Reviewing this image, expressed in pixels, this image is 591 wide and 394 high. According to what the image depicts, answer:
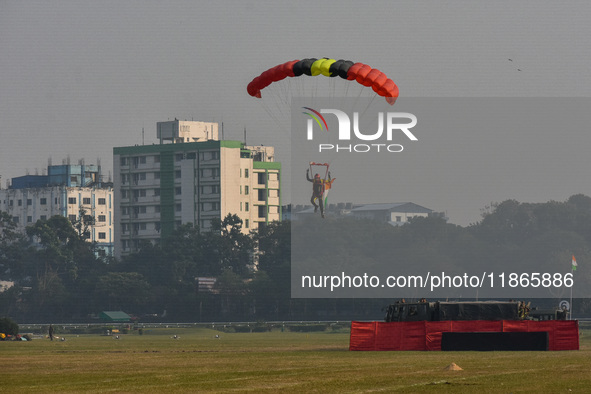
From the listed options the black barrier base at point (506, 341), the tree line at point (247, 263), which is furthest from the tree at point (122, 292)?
the black barrier base at point (506, 341)

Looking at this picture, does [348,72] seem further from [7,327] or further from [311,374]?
[311,374]

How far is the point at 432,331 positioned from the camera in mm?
53188

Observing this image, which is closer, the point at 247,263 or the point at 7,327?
the point at 7,327

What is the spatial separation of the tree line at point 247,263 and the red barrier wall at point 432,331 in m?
110

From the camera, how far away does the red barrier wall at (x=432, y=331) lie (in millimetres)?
51531

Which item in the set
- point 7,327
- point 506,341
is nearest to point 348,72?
point 506,341

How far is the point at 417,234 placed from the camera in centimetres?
18600

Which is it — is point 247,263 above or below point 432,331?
above

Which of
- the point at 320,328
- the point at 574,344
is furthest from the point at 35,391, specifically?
the point at 320,328

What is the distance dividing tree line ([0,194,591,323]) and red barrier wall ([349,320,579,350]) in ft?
362

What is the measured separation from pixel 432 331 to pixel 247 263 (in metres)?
147

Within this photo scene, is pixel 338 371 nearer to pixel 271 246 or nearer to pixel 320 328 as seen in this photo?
pixel 320 328

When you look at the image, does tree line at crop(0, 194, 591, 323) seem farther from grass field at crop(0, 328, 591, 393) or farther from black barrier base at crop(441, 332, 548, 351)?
grass field at crop(0, 328, 591, 393)

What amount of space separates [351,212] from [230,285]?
2683cm
